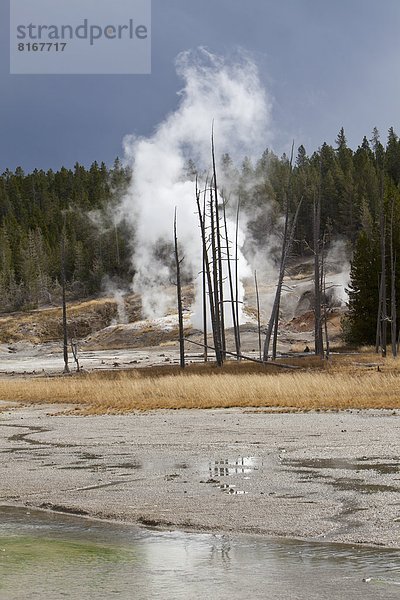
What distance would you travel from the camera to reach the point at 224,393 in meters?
25.5

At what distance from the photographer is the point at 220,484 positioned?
1011cm

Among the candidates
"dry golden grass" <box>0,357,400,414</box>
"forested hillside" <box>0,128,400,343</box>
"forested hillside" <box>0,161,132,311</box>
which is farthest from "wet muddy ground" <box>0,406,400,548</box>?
"forested hillside" <box>0,161,132,311</box>

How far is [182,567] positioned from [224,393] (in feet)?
63.3

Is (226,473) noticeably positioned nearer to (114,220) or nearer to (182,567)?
(182,567)

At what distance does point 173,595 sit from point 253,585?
0.59m

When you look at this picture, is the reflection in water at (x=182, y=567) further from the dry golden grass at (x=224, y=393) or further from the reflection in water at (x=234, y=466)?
the dry golden grass at (x=224, y=393)

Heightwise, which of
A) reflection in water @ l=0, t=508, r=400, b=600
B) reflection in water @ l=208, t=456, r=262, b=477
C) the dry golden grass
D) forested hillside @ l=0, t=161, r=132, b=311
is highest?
forested hillside @ l=0, t=161, r=132, b=311

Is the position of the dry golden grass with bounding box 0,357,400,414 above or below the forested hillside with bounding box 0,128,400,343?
below

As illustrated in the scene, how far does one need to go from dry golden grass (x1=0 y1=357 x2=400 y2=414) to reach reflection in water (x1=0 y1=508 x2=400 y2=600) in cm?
1433

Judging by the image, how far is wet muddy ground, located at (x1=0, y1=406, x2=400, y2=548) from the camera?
7.97 meters

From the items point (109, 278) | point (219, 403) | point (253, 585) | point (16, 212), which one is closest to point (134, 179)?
point (109, 278)

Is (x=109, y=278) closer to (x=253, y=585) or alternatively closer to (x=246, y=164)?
(x=246, y=164)

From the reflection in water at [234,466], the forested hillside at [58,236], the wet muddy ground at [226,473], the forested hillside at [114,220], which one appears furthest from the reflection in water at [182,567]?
the forested hillside at [58,236]

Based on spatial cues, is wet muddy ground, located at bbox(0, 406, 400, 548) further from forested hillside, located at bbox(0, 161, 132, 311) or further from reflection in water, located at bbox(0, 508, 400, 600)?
forested hillside, located at bbox(0, 161, 132, 311)
